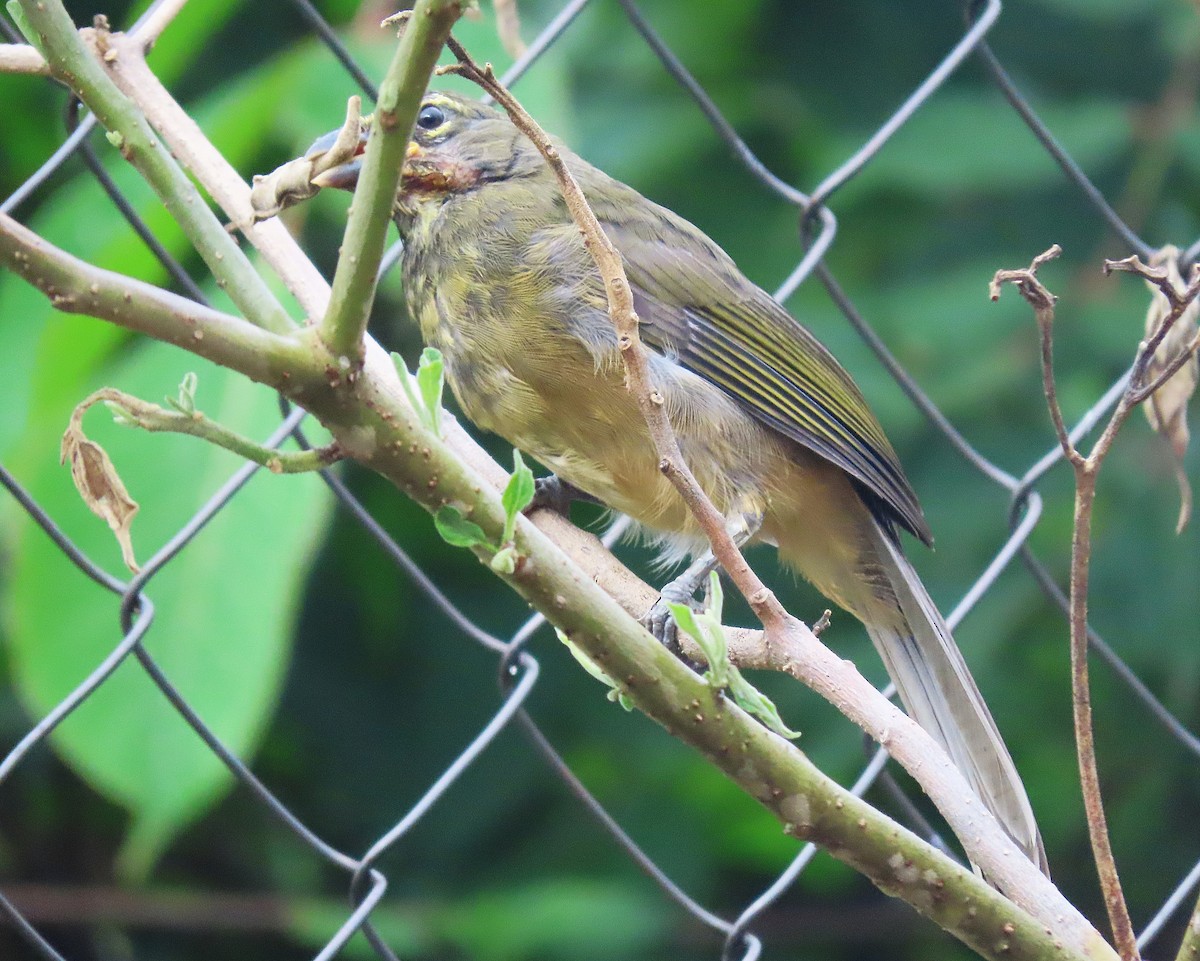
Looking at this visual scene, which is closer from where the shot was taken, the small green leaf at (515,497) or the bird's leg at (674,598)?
the small green leaf at (515,497)

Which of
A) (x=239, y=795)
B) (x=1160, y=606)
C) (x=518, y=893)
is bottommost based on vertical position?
(x=518, y=893)

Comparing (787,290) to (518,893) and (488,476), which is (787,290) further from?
(518,893)

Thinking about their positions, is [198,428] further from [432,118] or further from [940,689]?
[432,118]

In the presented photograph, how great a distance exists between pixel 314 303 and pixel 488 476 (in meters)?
0.28

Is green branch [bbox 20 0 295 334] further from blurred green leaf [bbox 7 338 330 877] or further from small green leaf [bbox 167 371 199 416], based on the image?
blurred green leaf [bbox 7 338 330 877]

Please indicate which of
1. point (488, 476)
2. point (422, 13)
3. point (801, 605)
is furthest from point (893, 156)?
point (422, 13)

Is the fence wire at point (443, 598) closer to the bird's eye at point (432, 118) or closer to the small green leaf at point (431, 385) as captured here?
the bird's eye at point (432, 118)

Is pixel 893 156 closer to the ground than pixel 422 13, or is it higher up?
higher up

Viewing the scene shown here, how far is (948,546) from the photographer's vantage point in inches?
127

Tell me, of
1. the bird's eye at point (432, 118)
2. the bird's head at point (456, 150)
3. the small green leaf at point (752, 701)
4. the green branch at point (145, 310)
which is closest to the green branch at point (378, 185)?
the green branch at point (145, 310)

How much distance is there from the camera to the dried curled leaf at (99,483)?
3.90ft

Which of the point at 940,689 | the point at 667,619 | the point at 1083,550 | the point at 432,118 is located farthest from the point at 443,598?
the point at 1083,550

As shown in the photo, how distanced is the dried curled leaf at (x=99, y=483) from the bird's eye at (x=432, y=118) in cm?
152

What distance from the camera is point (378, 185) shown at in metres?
1.00
